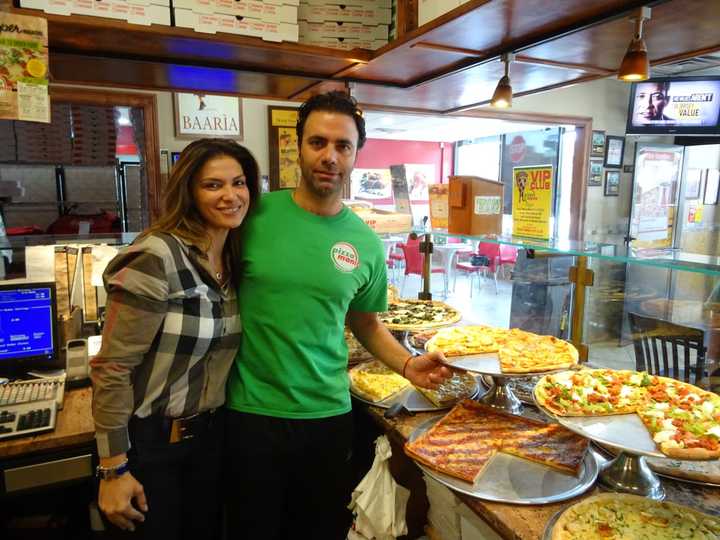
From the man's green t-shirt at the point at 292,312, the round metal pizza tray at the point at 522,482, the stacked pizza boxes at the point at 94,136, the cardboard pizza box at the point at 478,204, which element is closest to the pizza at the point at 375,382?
the man's green t-shirt at the point at 292,312

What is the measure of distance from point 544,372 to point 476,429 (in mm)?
300

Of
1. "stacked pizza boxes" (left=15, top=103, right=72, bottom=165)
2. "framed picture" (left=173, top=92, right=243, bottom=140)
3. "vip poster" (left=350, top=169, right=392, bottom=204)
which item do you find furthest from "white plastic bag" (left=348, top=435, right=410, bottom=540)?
"vip poster" (left=350, top=169, right=392, bottom=204)

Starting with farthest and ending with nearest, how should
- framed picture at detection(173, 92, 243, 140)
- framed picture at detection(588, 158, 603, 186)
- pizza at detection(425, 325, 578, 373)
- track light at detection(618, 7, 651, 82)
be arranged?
framed picture at detection(588, 158, 603, 186) → framed picture at detection(173, 92, 243, 140) → pizza at detection(425, 325, 578, 373) → track light at detection(618, 7, 651, 82)

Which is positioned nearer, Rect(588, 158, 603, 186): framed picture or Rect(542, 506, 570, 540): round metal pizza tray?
Rect(542, 506, 570, 540): round metal pizza tray

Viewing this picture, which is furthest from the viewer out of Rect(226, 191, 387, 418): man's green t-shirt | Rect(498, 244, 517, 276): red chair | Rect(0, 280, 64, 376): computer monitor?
Rect(498, 244, 517, 276): red chair

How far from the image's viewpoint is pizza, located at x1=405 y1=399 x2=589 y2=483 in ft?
4.75

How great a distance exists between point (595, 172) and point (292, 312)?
5377mm

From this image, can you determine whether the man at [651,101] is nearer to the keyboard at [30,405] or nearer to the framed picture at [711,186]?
the framed picture at [711,186]

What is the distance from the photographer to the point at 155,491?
1451 mm

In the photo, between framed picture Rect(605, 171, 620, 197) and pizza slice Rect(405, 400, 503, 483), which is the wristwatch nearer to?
pizza slice Rect(405, 400, 503, 483)

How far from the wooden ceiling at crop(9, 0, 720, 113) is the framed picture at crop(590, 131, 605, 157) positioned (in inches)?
157

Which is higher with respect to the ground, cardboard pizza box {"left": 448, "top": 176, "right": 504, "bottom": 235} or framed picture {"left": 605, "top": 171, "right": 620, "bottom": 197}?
framed picture {"left": 605, "top": 171, "right": 620, "bottom": 197}

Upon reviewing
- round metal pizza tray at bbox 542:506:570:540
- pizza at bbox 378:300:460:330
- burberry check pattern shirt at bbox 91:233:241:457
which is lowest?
round metal pizza tray at bbox 542:506:570:540

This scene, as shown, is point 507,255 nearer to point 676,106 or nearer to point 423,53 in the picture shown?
point 676,106
